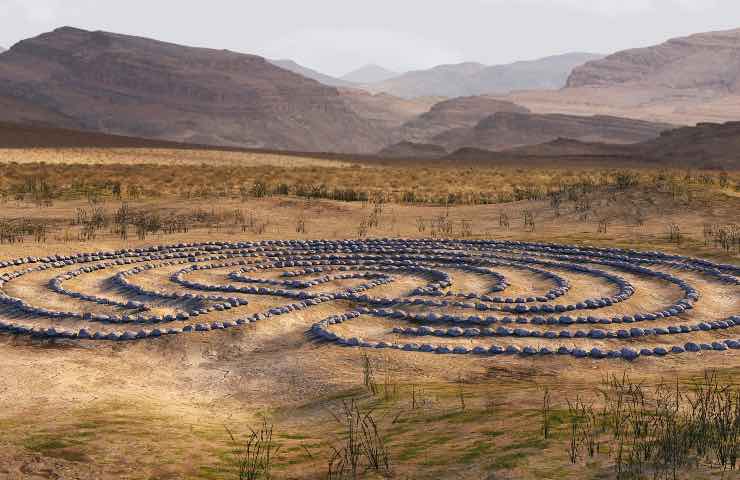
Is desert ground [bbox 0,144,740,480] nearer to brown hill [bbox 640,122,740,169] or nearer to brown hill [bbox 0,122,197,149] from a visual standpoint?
brown hill [bbox 0,122,197,149]

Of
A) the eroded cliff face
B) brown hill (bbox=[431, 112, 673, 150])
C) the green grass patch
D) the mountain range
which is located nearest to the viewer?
the green grass patch

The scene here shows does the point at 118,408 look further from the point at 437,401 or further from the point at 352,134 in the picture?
the point at 352,134

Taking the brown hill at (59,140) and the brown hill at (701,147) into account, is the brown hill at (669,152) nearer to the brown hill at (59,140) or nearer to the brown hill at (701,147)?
the brown hill at (701,147)

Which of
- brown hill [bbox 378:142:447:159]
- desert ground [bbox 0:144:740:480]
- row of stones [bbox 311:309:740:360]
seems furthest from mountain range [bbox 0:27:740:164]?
row of stones [bbox 311:309:740:360]

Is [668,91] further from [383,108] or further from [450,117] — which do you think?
[383,108]

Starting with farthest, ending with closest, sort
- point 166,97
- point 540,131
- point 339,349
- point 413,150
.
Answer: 1. point 166,97
2. point 540,131
3. point 413,150
4. point 339,349

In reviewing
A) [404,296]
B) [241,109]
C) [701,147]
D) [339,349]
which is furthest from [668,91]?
[339,349]
